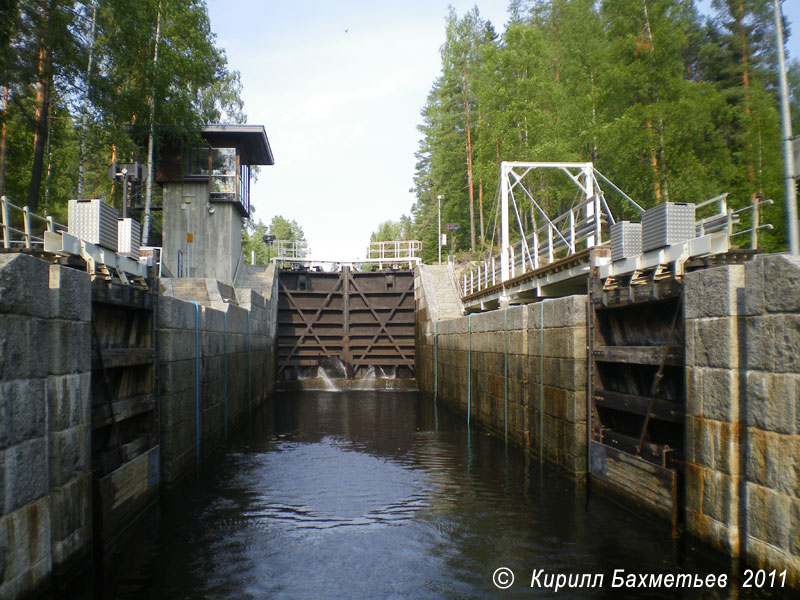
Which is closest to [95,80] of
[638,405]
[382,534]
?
[382,534]

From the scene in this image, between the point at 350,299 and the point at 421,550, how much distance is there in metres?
18.4

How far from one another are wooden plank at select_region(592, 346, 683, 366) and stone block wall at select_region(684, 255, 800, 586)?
42cm

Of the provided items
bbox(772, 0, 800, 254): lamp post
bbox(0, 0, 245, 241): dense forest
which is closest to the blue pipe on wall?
bbox(772, 0, 800, 254): lamp post

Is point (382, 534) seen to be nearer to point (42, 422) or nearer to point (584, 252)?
point (42, 422)

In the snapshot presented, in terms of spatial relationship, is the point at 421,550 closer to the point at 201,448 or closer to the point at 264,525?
the point at 264,525

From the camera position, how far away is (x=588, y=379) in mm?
7535

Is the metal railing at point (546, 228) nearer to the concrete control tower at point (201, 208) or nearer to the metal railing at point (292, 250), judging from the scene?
the metal railing at point (292, 250)

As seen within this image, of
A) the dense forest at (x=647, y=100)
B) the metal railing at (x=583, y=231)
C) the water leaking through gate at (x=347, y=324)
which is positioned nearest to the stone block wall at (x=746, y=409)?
the metal railing at (x=583, y=231)

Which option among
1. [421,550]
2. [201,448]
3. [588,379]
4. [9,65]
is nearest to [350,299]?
[9,65]

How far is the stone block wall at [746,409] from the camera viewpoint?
4090 millimetres

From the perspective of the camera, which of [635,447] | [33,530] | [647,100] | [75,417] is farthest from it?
[647,100]

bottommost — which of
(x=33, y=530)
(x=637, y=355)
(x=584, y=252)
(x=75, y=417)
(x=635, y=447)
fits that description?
(x=33, y=530)

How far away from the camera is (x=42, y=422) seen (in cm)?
431

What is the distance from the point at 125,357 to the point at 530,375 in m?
5.70
